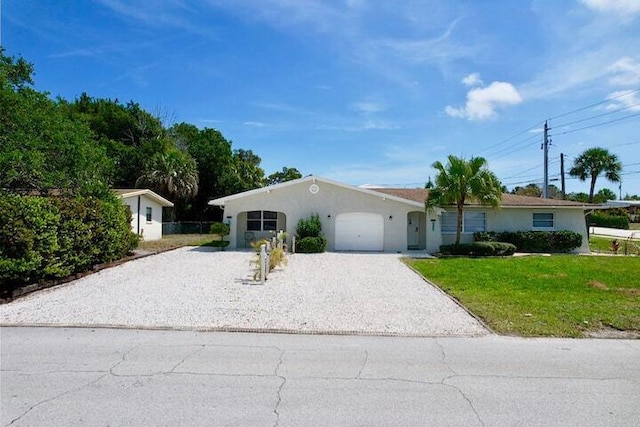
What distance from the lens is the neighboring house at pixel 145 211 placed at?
23.6 m

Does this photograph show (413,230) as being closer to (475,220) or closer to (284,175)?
(475,220)

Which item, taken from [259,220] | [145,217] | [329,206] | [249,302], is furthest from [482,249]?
[145,217]

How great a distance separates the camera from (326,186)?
69.7 feet

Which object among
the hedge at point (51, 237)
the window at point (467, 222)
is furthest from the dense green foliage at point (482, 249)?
the hedge at point (51, 237)

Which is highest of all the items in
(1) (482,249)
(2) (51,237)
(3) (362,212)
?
(3) (362,212)

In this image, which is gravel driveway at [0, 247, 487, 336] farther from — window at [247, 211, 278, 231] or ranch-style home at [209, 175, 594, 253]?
window at [247, 211, 278, 231]

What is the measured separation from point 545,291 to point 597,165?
133 ft

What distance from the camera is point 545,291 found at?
1055cm

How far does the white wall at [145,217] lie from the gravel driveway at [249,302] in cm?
1025

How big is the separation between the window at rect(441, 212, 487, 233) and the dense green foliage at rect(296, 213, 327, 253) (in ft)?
22.5

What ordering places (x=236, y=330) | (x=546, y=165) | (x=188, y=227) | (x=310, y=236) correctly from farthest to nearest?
1. (x=188, y=227)
2. (x=546, y=165)
3. (x=310, y=236)
4. (x=236, y=330)

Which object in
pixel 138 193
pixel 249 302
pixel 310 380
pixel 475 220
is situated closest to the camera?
pixel 310 380

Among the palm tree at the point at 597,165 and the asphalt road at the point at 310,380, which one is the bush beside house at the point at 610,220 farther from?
the asphalt road at the point at 310,380

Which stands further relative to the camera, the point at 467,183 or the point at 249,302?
the point at 467,183
